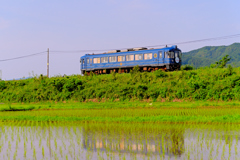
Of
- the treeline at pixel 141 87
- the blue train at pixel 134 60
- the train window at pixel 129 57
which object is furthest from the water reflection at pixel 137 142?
the train window at pixel 129 57

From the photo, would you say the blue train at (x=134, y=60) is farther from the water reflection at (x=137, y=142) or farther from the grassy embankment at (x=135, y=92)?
the water reflection at (x=137, y=142)

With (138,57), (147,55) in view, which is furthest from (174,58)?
(138,57)

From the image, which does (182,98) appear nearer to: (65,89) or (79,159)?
(65,89)

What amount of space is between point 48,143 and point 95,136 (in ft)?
6.47

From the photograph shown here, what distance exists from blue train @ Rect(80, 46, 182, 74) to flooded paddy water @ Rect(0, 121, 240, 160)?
20.9 metres

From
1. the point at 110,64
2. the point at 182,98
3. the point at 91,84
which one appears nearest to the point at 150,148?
the point at 182,98

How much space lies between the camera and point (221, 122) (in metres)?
15.5

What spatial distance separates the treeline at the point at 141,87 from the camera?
27.6 m

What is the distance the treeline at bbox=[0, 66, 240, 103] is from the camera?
27.6 m

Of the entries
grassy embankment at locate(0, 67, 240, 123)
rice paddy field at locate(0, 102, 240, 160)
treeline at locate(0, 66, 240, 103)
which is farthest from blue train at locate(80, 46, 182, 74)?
rice paddy field at locate(0, 102, 240, 160)

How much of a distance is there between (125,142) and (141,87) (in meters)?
19.7

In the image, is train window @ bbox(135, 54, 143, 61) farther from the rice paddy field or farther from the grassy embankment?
the rice paddy field

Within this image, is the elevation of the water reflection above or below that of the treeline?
below

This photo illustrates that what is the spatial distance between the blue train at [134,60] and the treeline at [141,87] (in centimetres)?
348
